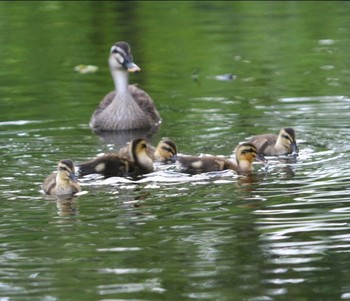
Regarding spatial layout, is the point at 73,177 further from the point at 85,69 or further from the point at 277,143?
the point at 85,69

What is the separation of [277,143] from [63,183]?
2.35 m

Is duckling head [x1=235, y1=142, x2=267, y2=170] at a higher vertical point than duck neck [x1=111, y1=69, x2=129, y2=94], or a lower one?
lower

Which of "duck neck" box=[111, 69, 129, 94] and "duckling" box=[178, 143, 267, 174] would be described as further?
"duck neck" box=[111, 69, 129, 94]

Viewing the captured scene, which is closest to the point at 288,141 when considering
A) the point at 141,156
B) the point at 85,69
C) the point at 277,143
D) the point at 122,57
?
the point at 277,143

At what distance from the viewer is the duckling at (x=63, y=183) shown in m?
9.75

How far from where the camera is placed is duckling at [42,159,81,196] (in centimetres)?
975

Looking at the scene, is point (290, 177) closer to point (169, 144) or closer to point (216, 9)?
point (169, 144)

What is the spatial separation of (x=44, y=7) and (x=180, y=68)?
6.55 meters

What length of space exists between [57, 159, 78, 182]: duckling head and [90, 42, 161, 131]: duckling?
3.70 meters

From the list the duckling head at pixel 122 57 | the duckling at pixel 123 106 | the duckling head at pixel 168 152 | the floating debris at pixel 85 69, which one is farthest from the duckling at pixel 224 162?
the floating debris at pixel 85 69

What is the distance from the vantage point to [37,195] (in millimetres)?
9773

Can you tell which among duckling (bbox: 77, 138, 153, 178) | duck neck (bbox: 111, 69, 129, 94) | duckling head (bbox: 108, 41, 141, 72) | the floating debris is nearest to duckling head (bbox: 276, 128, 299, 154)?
duckling (bbox: 77, 138, 153, 178)

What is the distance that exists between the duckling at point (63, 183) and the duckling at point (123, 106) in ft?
12.2

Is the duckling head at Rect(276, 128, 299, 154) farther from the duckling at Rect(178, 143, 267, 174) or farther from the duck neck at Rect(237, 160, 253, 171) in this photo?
the duck neck at Rect(237, 160, 253, 171)
